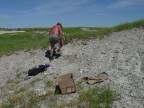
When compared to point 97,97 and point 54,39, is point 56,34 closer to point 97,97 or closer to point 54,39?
point 54,39

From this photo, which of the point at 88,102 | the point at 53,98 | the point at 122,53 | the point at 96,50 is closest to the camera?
the point at 88,102

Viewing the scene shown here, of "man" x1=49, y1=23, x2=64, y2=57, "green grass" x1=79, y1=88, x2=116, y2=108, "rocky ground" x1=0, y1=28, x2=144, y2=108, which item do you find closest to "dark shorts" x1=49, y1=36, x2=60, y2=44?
"man" x1=49, y1=23, x2=64, y2=57

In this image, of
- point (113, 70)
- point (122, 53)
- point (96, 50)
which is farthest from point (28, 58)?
point (113, 70)

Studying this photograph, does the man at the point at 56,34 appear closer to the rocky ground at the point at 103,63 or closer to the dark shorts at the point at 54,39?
the dark shorts at the point at 54,39

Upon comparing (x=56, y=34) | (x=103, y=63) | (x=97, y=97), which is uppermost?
(x=56, y=34)

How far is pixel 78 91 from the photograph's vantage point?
16297mm

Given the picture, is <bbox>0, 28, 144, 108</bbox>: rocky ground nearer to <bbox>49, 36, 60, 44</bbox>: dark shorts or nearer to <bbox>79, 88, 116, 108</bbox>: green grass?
<bbox>79, 88, 116, 108</bbox>: green grass

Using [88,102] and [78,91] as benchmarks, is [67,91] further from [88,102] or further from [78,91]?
[88,102]

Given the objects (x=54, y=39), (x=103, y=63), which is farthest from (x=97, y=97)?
(x=54, y=39)

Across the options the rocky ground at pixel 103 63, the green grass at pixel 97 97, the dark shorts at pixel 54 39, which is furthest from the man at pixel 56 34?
the green grass at pixel 97 97

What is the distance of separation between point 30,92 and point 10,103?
1149mm

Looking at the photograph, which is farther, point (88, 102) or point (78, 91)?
point (78, 91)

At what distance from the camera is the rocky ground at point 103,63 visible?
Answer: 625 inches

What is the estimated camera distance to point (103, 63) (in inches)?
781
